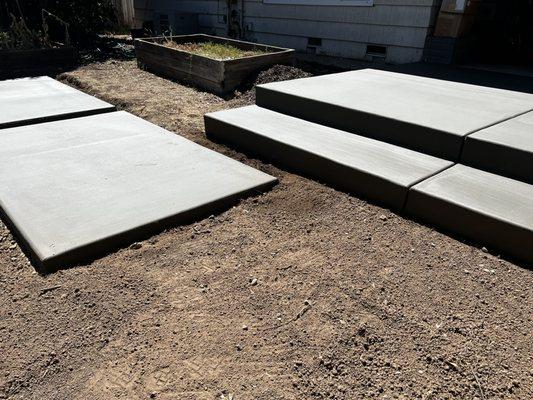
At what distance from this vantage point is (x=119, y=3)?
460 inches

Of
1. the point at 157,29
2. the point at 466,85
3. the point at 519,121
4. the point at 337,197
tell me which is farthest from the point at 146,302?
the point at 157,29

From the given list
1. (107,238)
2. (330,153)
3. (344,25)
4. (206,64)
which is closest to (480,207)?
(330,153)

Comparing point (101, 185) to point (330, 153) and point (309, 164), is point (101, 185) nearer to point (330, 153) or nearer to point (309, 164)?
point (309, 164)

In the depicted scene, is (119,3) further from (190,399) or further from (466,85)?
(190,399)

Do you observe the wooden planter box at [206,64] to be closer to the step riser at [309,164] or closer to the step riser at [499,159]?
the step riser at [309,164]

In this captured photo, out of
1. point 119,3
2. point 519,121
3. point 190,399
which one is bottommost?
point 190,399

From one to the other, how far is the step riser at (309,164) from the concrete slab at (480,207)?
0.51 ft

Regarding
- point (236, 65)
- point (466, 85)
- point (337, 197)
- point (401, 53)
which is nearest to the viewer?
point (337, 197)

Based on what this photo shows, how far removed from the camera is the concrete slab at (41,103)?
12.9 feet

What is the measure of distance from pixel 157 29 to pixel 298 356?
10.0 m

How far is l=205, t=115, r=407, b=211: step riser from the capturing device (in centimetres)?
257

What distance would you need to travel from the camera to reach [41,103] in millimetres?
4395

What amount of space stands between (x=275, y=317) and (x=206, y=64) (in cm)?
432

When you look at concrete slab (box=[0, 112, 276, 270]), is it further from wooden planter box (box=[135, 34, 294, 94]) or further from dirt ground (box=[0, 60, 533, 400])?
wooden planter box (box=[135, 34, 294, 94])
